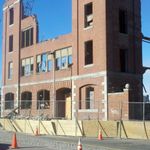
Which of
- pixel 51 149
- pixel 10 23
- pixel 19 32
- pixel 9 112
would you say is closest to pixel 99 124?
pixel 51 149

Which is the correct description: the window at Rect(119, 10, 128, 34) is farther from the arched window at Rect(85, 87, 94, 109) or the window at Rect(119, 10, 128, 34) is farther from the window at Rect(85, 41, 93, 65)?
the arched window at Rect(85, 87, 94, 109)

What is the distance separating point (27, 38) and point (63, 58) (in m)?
9.18

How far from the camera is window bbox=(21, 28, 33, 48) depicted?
2030 inches

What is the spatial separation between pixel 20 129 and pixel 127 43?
1235 cm

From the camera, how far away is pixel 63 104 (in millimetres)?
44281

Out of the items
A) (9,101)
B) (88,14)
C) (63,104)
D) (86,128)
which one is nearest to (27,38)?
(9,101)

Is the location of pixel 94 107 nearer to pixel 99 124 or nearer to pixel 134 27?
pixel 99 124

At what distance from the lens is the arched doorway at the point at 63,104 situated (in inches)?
1694

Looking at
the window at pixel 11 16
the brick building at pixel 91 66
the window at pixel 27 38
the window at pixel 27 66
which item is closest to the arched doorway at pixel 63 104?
the brick building at pixel 91 66

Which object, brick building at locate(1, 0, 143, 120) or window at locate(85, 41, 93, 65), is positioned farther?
window at locate(85, 41, 93, 65)

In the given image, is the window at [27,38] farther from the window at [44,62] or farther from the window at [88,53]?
the window at [88,53]

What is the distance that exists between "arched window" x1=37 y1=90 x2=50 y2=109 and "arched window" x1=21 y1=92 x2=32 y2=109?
121 centimetres

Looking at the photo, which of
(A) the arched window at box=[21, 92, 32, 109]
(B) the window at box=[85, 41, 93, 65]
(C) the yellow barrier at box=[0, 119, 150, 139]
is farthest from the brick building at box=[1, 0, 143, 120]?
(C) the yellow barrier at box=[0, 119, 150, 139]

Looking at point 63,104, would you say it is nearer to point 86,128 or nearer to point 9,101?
point 9,101
